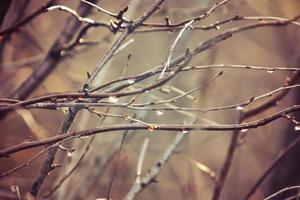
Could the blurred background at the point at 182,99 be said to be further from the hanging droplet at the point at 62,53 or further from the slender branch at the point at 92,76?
the slender branch at the point at 92,76

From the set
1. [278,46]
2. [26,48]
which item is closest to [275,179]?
[278,46]

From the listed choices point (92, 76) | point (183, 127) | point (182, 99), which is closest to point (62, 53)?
point (92, 76)

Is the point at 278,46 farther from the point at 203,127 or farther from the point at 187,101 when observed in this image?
the point at 203,127

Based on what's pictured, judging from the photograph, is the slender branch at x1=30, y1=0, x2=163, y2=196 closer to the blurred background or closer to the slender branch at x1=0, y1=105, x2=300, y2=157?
the slender branch at x1=0, y1=105, x2=300, y2=157

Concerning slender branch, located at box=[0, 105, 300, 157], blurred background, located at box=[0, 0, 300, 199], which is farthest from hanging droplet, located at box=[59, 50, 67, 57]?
slender branch, located at box=[0, 105, 300, 157]

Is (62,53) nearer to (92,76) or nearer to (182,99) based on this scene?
(92,76)

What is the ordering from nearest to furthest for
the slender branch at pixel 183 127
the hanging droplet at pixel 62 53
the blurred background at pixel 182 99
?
the slender branch at pixel 183 127 → the hanging droplet at pixel 62 53 → the blurred background at pixel 182 99

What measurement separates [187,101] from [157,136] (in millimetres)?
539

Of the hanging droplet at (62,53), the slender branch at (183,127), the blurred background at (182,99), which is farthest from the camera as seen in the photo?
the blurred background at (182,99)

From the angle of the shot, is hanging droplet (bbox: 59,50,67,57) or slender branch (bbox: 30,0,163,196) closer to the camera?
slender branch (bbox: 30,0,163,196)

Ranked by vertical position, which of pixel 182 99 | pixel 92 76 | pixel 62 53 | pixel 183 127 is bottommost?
pixel 183 127

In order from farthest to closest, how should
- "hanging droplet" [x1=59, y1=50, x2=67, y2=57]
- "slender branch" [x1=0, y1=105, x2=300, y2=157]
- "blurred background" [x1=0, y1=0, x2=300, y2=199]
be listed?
"blurred background" [x1=0, y1=0, x2=300, y2=199], "hanging droplet" [x1=59, y1=50, x2=67, y2=57], "slender branch" [x1=0, y1=105, x2=300, y2=157]

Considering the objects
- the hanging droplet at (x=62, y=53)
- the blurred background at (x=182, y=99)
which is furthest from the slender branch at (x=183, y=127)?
the blurred background at (x=182, y=99)

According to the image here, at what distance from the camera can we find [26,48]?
3.59m
